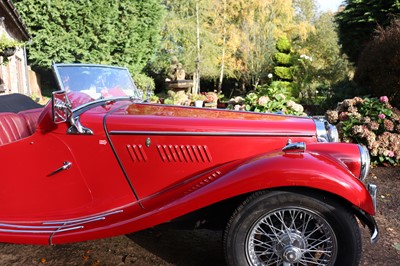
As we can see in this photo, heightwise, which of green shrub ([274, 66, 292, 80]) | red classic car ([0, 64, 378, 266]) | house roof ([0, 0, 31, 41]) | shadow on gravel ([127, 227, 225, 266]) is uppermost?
house roof ([0, 0, 31, 41])

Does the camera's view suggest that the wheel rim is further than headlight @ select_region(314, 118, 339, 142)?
No

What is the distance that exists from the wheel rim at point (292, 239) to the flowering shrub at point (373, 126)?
156 inches

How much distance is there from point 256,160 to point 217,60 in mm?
21374

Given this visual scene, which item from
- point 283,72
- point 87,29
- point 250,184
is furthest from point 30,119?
point 283,72

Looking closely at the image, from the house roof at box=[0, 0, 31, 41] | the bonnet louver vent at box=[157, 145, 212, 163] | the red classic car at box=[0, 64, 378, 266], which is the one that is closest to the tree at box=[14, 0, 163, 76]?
the house roof at box=[0, 0, 31, 41]

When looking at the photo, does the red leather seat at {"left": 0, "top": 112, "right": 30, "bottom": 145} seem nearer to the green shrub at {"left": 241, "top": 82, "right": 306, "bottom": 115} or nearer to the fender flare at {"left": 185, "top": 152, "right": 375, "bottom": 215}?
the fender flare at {"left": 185, "top": 152, "right": 375, "bottom": 215}

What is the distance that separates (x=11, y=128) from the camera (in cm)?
300

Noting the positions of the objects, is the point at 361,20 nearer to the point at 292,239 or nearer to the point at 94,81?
the point at 94,81

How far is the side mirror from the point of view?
7.86 feet

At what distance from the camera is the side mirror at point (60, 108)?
2.40 metres

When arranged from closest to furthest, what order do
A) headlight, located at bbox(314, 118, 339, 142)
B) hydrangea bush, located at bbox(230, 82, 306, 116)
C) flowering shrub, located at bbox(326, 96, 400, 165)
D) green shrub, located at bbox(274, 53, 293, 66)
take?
headlight, located at bbox(314, 118, 339, 142), flowering shrub, located at bbox(326, 96, 400, 165), hydrangea bush, located at bbox(230, 82, 306, 116), green shrub, located at bbox(274, 53, 293, 66)

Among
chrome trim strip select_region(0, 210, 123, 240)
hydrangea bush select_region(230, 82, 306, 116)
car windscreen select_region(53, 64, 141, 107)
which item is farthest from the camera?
hydrangea bush select_region(230, 82, 306, 116)

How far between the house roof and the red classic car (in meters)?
8.42

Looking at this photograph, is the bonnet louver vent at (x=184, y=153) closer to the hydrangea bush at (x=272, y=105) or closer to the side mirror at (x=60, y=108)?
the side mirror at (x=60, y=108)
